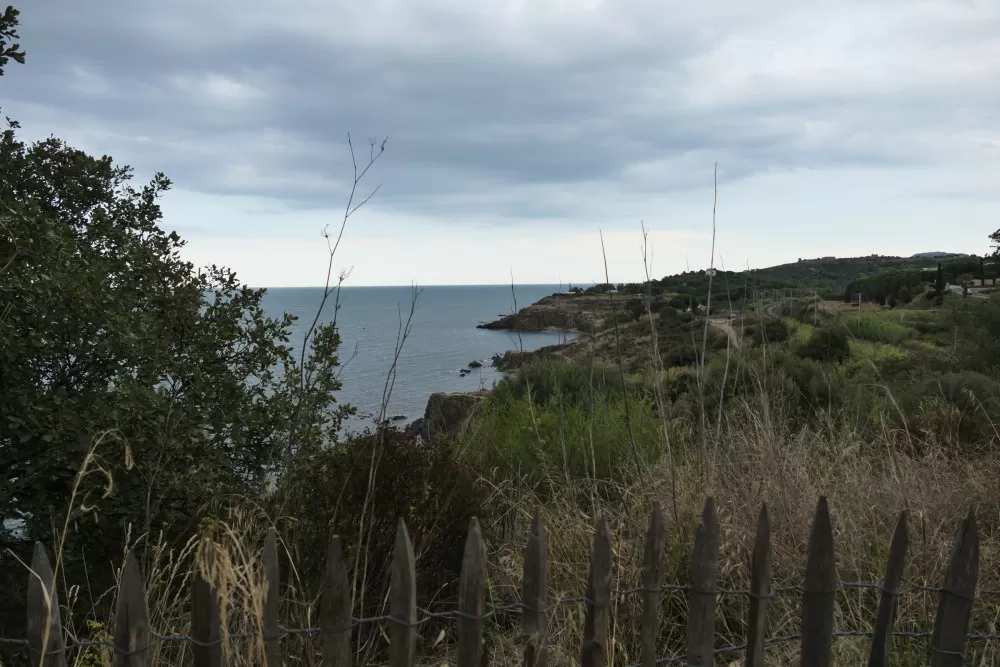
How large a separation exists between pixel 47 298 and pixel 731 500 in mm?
3480

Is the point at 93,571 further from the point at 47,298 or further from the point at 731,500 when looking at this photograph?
the point at 731,500

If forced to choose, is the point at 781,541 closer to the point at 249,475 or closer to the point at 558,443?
the point at 558,443

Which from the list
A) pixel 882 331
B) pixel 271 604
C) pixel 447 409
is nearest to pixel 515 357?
pixel 447 409

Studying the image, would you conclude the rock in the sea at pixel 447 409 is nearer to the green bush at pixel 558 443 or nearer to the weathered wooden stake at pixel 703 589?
the green bush at pixel 558 443

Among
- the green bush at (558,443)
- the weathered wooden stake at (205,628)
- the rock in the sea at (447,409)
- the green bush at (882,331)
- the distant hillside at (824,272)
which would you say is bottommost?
the rock in the sea at (447,409)

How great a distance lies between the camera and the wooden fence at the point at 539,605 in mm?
1784

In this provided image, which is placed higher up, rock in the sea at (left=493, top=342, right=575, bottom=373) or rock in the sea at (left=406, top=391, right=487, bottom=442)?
rock in the sea at (left=493, top=342, right=575, bottom=373)

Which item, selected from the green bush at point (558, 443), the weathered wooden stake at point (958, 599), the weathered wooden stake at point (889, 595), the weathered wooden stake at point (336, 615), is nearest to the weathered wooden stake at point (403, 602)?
the weathered wooden stake at point (336, 615)

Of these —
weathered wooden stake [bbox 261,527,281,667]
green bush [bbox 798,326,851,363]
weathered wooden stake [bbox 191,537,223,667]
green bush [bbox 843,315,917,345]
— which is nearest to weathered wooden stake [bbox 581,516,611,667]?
weathered wooden stake [bbox 261,527,281,667]

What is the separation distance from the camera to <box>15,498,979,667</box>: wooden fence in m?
1.78

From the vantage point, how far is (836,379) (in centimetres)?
785

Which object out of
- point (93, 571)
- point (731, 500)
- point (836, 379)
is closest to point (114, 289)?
point (93, 571)

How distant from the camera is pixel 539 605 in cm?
197

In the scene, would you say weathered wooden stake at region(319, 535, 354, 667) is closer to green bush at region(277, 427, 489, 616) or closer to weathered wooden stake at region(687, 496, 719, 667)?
weathered wooden stake at region(687, 496, 719, 667)
